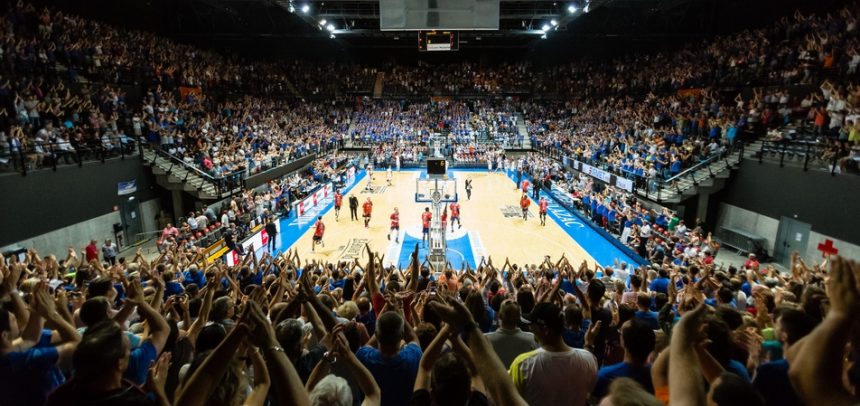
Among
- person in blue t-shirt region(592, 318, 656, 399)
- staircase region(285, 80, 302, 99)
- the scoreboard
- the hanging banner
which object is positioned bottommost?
the hanging banner

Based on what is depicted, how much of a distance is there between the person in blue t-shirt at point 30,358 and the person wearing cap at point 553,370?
3.06 meters

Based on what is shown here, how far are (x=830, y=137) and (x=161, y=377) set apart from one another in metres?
19.5

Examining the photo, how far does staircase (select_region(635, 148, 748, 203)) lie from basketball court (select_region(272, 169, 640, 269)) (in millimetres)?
3574

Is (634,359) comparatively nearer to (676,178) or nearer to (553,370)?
(553,370)

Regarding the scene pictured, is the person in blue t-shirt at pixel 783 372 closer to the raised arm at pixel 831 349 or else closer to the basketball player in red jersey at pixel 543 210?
the raised arm at pixel 831 349

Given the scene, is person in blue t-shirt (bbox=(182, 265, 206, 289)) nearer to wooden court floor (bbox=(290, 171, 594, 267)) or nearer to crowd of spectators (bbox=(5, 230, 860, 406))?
crowd of spectators (bbox=(5, 230, 860, 406))

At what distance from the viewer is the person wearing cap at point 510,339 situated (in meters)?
3.46

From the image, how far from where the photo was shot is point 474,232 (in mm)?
18438

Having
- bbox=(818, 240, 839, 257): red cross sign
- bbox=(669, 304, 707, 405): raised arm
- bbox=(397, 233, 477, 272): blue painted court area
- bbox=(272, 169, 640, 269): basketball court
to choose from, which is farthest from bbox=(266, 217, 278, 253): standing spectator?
bbox=(818, 240, 839, 257): red cross sign

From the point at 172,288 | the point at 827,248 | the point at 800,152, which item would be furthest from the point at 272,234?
the point at 800,152

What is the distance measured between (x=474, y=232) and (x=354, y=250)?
5.27m

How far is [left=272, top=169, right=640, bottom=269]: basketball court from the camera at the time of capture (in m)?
15.6

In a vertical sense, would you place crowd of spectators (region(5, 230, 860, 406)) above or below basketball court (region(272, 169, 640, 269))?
above

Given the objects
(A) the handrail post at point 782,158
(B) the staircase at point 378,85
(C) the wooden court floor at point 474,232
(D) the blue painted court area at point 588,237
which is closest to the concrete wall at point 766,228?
(A) the handrail post at point 782,158
